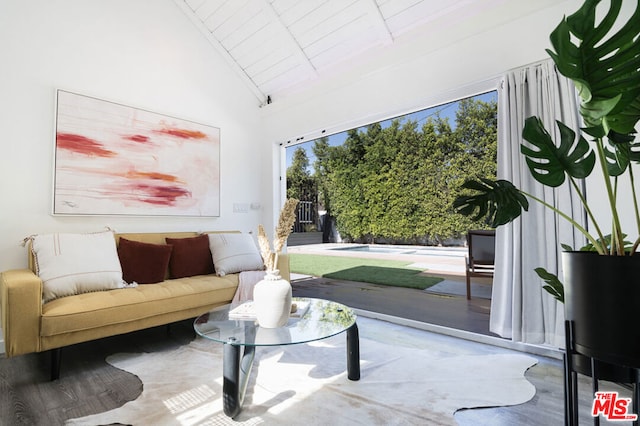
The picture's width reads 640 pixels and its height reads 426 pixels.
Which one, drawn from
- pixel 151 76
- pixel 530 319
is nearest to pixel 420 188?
pixel 530 319

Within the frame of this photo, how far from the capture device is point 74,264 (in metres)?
2.34

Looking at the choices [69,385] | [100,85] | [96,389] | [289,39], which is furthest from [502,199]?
[100,85]

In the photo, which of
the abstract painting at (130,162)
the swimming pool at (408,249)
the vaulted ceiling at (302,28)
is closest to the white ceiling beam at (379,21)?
the vaulted ceiling at (302,28)

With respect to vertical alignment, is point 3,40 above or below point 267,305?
above

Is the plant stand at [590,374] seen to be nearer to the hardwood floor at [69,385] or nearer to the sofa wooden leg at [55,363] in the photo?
the hardwood floor at [69,385]

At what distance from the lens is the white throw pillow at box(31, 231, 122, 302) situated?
7.31ft

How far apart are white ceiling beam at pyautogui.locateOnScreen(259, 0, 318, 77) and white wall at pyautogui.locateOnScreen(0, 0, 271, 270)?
2.99 feet

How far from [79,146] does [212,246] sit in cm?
146

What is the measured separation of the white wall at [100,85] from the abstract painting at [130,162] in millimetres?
89

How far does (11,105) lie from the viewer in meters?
2.62

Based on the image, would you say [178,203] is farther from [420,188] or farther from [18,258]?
[420,188]

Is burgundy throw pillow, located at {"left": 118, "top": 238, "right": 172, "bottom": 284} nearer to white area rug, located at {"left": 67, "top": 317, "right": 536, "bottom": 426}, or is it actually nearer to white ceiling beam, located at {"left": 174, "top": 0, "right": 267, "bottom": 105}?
white area rug, located at {"left": 67, "top": 317, "right": 536, "bottom": 426}

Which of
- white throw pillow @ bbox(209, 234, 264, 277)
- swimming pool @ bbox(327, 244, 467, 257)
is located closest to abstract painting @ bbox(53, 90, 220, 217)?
white throw pillow @ bbox(209, 234, 264, 277)

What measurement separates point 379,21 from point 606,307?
301 centimetres
